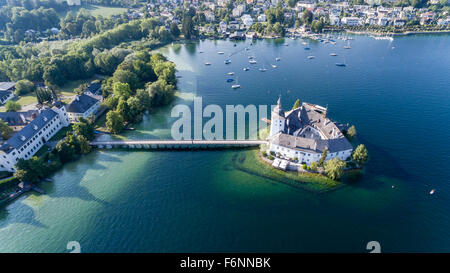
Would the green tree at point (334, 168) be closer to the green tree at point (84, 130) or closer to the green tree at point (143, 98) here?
the green tree at point (143, 98)

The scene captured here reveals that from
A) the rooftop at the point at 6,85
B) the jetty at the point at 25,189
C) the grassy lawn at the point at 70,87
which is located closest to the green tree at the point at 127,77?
the grassy lawn at the point at 70,87

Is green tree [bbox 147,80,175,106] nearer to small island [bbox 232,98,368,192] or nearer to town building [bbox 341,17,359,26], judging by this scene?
small island [bbox 232,98,368,192]

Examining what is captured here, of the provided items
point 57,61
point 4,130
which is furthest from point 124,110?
Answer: point 57,61

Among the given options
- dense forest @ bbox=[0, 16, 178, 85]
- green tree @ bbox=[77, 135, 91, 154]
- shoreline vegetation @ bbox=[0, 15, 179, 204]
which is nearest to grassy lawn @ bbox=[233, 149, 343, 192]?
shoreline vegetation @ bbox=[0, 15, 179, 204]

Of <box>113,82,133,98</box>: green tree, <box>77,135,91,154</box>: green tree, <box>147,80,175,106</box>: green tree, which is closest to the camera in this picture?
<box>77,135,91,154</box>: green tree

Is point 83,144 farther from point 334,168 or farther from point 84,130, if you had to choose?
point 334,168
